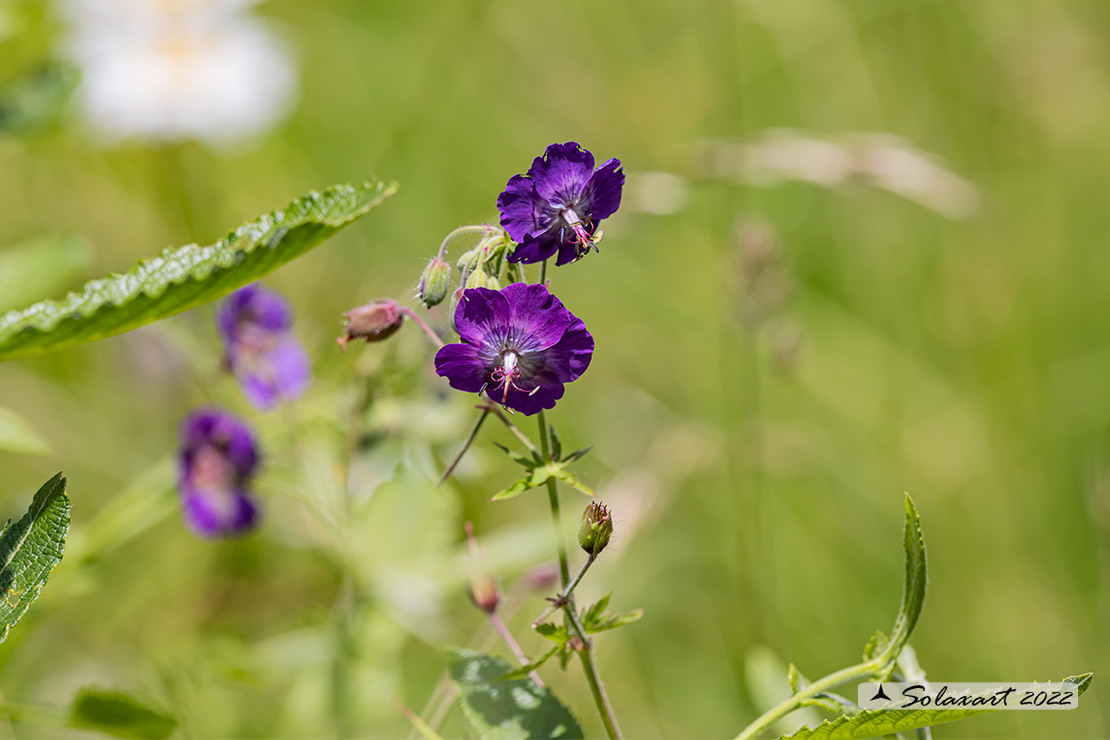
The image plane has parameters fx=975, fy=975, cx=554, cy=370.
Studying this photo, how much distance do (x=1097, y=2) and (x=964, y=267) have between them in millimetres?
1301

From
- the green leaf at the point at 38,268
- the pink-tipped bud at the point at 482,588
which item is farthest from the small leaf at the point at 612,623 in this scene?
the green leaf at the point at 38,268

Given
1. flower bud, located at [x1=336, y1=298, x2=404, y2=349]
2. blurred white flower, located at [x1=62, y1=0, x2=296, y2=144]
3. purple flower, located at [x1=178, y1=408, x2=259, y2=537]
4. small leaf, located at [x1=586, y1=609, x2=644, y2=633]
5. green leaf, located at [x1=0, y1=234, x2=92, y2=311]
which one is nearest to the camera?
small leaf, located at [x1=586, y1=609, x2=644, y2=633]

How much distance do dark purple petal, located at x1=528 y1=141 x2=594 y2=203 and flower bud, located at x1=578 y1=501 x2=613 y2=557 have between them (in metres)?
0.34

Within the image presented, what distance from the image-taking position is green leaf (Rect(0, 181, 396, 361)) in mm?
944

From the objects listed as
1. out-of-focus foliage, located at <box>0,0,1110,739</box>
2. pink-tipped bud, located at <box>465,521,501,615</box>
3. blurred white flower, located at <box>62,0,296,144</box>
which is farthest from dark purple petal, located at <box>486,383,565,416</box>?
blurred white flower, located at <box>62,0,296,144</box>

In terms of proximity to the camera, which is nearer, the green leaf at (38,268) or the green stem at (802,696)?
the green stem at (802,696)

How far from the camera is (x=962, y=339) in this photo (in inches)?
127

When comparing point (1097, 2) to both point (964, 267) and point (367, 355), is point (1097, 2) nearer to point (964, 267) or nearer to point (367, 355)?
point (964, 267)

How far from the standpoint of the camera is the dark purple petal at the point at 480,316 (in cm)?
102

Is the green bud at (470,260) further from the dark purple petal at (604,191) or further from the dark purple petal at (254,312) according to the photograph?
the dark purple petal at (254,312)

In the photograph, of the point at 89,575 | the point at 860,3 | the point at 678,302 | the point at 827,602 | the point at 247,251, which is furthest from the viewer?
the point at 860,3

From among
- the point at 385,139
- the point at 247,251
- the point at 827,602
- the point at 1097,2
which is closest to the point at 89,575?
the point at 247,251

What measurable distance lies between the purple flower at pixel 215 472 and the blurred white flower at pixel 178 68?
1.85m

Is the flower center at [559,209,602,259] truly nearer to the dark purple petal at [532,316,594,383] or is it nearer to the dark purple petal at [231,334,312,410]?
the dark purple petal at [532,316,594,383]
